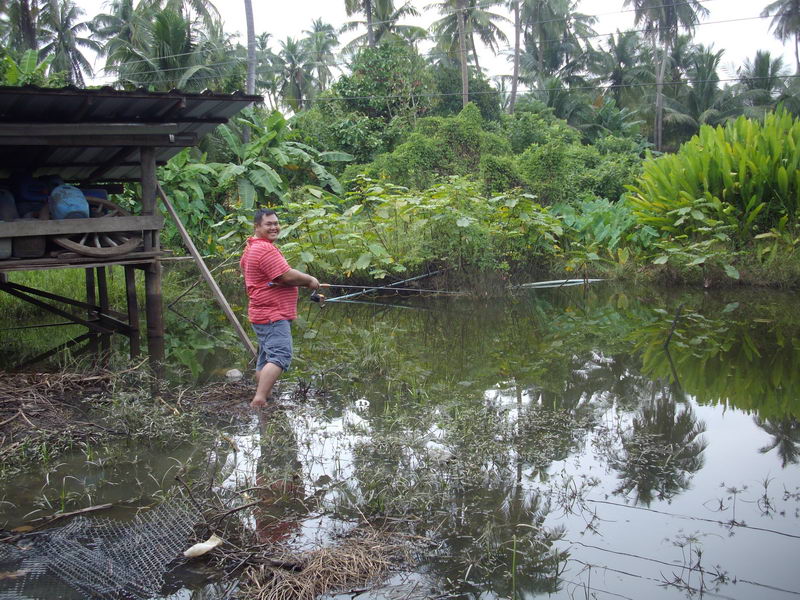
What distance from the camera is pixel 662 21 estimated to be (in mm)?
35625

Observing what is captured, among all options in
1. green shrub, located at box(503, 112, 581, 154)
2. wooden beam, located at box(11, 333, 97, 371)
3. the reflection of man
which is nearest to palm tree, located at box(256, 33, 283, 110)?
green shrub, located at box(503, 112, 581, 154)

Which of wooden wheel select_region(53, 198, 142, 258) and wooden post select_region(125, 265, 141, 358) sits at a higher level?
wooden wheel select_region(53, 198, 142, 258)

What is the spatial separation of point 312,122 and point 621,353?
17076 millimetres

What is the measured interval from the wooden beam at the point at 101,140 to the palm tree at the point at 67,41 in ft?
90.9

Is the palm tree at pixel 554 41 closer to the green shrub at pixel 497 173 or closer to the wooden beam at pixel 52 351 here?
the green shrub at pixel 497 173

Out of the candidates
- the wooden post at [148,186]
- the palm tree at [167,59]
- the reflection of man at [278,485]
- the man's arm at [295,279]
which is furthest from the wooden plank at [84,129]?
the palm tree at [167,59]

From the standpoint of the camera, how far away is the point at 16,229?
670cm

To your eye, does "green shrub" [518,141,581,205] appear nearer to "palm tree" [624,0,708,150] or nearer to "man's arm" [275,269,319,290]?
"man's arm" [275,269,319,290]

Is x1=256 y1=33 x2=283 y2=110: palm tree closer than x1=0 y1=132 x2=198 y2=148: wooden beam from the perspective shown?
No

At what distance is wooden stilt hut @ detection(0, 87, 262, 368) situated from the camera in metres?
6.45

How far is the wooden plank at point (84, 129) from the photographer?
647cm

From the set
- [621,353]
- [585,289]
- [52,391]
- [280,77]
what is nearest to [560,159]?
[585,289]

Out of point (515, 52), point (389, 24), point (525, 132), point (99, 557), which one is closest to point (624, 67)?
point (515, 52)

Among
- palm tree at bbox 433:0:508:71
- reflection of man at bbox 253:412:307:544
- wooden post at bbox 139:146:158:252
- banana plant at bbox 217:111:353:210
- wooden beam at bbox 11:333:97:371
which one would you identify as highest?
palm tree at bbox 433:0:508:71
